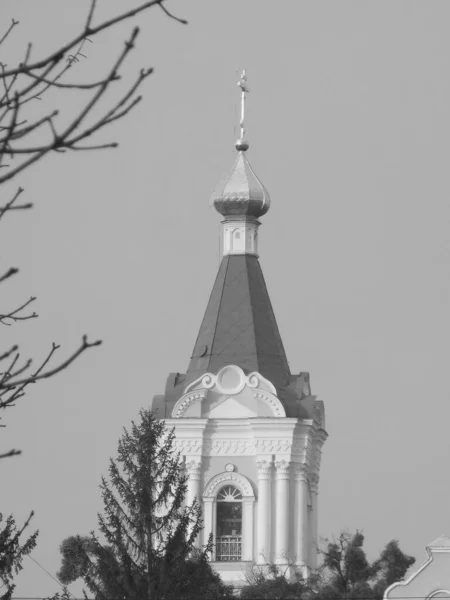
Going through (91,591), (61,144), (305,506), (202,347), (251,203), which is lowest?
(61,144)

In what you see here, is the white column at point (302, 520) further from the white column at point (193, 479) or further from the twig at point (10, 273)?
the twig at point (10, 273)

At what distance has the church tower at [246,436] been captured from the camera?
41.5 metres

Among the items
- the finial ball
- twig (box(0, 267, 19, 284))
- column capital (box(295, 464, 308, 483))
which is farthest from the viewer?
the finial ball

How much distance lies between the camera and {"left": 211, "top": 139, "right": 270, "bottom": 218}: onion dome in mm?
44406

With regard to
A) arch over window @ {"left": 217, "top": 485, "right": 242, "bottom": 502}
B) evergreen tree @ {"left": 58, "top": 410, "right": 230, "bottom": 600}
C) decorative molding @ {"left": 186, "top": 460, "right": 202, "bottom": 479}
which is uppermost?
decorative molding @ {"left": 186, "top": 460, "right": 202, "bottom": 479}

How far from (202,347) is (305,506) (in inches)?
170

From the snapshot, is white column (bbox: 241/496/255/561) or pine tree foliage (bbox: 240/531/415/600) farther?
white column (bbox: 241/496/255/561)

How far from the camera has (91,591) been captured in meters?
27.3

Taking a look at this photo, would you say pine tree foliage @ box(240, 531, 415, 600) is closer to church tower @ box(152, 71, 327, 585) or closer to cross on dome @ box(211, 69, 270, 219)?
church tower @ box(152, 71, 327, 585)

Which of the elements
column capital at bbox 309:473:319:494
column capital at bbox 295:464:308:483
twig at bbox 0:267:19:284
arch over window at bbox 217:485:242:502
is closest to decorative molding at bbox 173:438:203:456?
arch over window at bbox 217:485:242:502

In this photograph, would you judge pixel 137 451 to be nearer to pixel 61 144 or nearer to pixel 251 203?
pixel 251 203

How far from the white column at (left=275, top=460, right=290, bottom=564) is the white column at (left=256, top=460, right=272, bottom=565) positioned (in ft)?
0.74

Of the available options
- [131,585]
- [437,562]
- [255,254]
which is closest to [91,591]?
[131,585]

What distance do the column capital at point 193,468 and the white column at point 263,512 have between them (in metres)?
1.31
